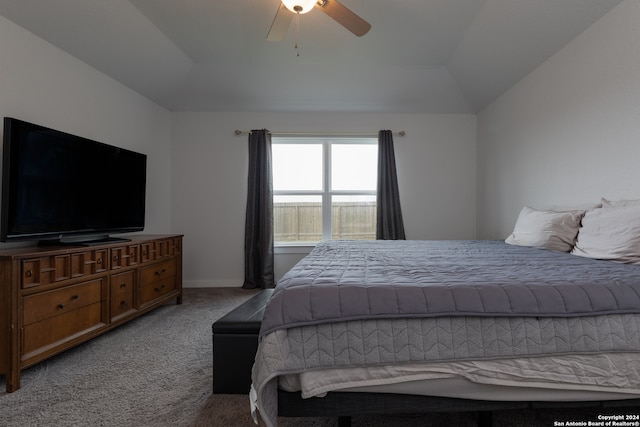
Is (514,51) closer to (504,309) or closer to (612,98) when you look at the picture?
(612,98)

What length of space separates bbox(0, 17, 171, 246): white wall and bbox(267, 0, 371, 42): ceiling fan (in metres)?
1.76

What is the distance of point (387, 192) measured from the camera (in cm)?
397

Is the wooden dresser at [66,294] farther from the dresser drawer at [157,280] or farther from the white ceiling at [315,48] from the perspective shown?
the white ceiling at [315,48]

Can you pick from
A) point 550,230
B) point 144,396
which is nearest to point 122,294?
point 144,396

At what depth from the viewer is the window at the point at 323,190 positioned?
4.16 m

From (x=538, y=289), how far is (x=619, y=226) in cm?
112

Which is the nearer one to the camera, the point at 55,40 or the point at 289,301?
the point at 289,301

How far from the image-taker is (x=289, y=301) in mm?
1125

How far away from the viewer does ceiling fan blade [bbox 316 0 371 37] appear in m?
1.89

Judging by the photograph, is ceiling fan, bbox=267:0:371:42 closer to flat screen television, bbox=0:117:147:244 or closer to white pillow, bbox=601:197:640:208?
flat screen television, bbox=0:117:147:244

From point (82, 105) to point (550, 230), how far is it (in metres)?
3.99

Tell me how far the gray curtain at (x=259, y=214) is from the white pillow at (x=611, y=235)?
3.02 metres

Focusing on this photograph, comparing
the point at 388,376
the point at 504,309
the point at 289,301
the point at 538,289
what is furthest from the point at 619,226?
the point at 289,301

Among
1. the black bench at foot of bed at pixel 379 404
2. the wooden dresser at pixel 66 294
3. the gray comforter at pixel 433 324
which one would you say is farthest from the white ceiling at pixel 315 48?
the black bench at foot of bed at pixel 379 404
